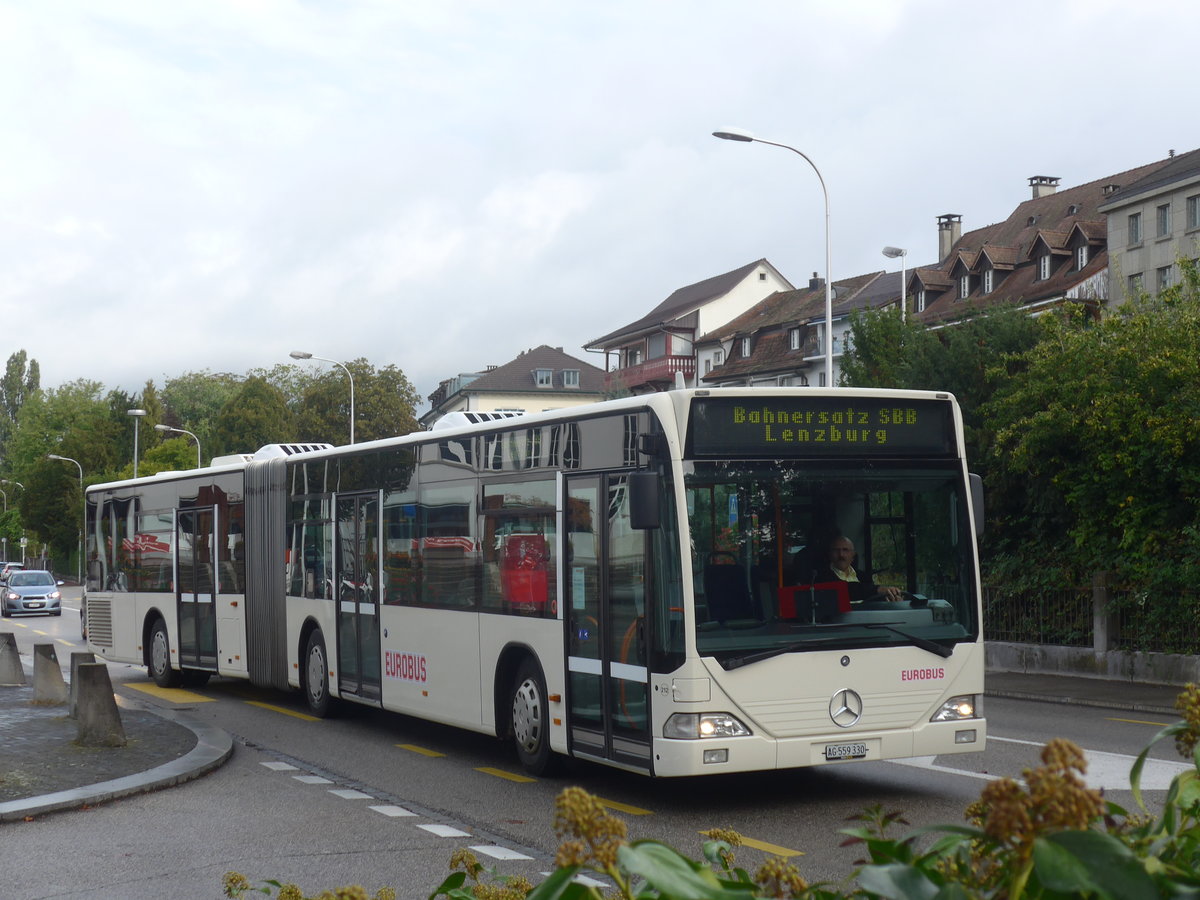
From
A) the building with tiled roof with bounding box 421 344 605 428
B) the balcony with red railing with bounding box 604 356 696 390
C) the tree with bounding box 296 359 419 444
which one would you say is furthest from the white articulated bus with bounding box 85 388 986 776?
the building with tiled roof with bounding box 421 344 605 428

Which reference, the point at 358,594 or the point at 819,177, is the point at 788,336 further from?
the point at 358,594

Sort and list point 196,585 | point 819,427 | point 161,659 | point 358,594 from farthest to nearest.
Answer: point 161,659
point 196,585
point 358,594
point 819,427

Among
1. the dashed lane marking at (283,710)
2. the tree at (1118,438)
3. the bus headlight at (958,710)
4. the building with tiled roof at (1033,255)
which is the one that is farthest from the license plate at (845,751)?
the building with tiled roof at (1033,255)

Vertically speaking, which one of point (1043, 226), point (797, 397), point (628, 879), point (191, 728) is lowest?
point (191, 728)

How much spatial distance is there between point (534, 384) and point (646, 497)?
347 ft

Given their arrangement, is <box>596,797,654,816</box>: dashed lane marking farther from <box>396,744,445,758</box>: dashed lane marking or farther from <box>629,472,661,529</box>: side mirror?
<box>396,744,445,758</box>: dashed lane marking

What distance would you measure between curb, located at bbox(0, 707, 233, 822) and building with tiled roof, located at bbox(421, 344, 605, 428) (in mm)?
97558

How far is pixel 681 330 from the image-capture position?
88.6 m

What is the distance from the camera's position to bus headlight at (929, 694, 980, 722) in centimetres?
1016

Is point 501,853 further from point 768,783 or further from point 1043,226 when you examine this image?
point 1043,226

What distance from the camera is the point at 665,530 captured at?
380 inches

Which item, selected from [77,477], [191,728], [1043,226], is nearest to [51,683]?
[191,728]

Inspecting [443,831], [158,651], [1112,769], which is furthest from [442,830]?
[158,651]

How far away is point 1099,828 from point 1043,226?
71996 mm
